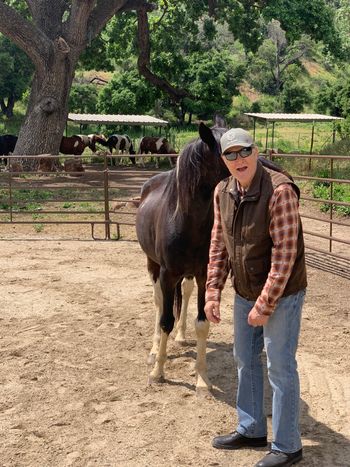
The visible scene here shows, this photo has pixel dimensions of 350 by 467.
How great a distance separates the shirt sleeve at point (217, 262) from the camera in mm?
3476

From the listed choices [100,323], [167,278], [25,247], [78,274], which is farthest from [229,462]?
[25,247]

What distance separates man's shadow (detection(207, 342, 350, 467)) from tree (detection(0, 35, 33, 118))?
4226 cm

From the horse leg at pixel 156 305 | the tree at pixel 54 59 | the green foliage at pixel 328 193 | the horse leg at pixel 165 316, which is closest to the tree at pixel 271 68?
the tree at pixel 54 59

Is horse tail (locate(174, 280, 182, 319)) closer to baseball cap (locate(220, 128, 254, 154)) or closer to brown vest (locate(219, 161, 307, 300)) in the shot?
brown vest (locate(219, 161, 307, 300))

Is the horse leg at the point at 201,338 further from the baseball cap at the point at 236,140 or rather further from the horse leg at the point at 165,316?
the baseball cap at the point at 236,140

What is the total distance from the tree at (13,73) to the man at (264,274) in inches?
1718

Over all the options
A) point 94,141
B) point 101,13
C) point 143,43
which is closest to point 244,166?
point 101,13

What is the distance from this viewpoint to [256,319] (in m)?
3.12

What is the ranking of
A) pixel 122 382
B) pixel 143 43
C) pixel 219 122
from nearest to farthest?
pixel 219 122, pixel 122 382, pixel 143 43

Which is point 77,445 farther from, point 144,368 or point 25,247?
point 25,247

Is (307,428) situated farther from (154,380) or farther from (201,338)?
(154,380)

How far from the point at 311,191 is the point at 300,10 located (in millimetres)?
6842

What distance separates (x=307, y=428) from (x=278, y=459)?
0.72 metres

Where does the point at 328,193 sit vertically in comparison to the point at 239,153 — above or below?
below
